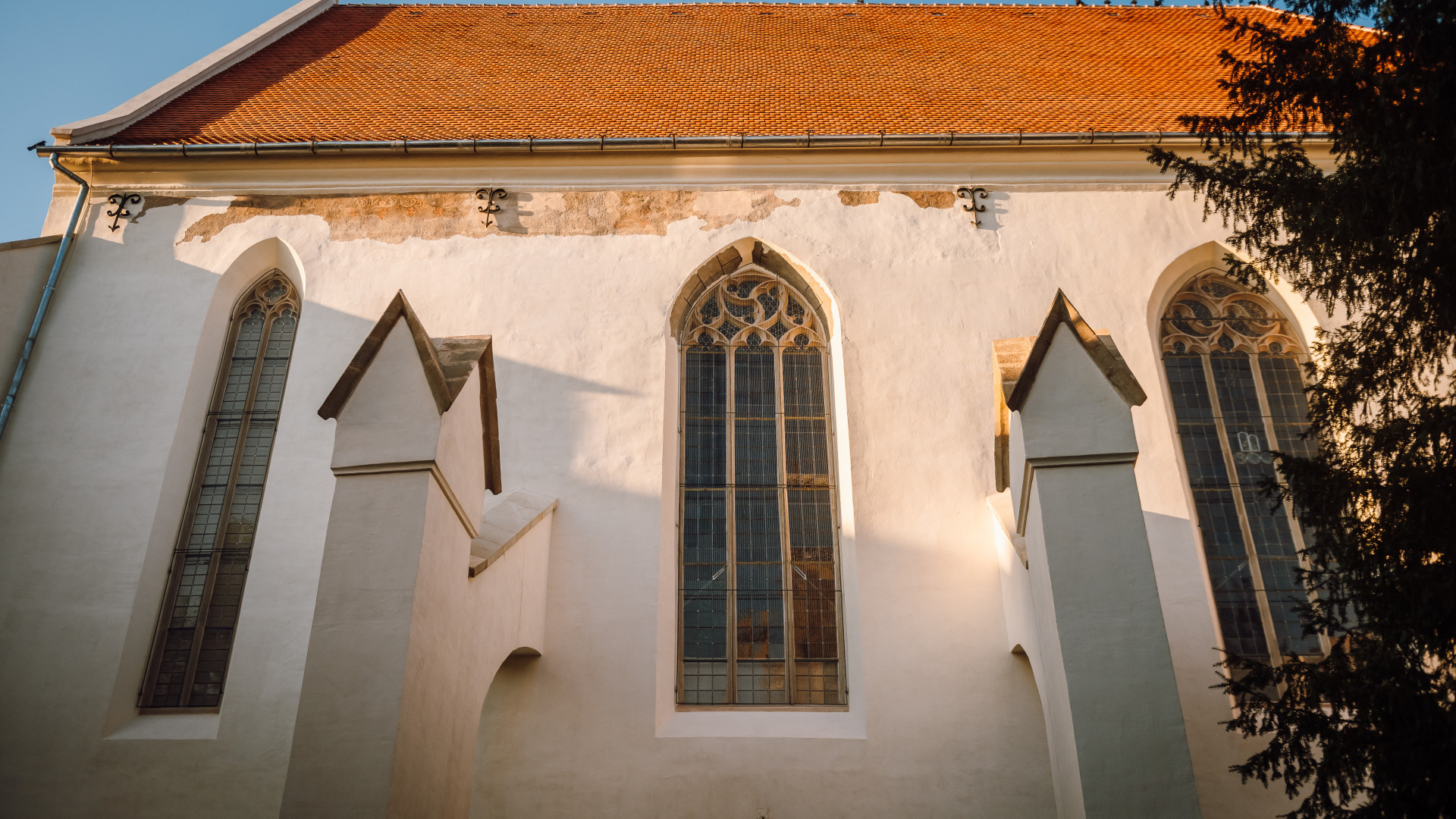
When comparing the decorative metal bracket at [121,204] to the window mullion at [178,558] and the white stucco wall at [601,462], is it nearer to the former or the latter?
the white stucco wall at [601,462]

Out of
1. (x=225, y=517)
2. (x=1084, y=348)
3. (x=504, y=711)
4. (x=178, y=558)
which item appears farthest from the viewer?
(x=225, y=517)

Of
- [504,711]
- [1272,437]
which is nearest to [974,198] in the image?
[1272,437]

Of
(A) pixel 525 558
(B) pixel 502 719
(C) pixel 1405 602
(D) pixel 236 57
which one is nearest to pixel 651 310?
(A) pixel 525 558

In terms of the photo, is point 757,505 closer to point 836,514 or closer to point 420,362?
point 836,514

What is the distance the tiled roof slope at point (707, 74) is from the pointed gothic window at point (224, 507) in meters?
1.89

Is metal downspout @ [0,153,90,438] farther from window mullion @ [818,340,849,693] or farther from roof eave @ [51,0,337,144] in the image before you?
window mullion @ [818,340,849,693]

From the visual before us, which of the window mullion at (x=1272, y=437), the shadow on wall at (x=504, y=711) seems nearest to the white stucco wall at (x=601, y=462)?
the shadow on wall at (x=504, y=711)

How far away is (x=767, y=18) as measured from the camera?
1472 centimetres

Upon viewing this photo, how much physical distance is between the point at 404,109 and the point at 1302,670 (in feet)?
30.9

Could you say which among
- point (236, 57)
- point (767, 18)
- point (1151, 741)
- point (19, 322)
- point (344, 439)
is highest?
point (767, 18)

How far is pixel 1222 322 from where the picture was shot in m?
9.67

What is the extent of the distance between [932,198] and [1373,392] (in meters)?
4.83

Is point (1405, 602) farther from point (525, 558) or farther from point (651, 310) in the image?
point (651, 310)

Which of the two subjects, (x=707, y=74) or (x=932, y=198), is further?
(x=707, y=74)
